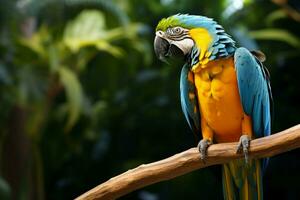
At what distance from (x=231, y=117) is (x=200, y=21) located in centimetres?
18

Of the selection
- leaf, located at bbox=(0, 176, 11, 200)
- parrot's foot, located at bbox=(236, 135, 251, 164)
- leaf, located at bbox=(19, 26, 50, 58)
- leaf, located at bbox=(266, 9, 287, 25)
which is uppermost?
leaf, located at bbox=(19, 26, 50, 58)

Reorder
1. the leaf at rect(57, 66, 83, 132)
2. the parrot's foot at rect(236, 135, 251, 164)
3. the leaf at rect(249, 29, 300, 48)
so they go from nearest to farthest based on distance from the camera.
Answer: the parrot's foot at rect(236, 135, 251, 164) < the leaf at rect(57, 66, 83, 132) < the leaf at rect(249, 29, 300, 48)

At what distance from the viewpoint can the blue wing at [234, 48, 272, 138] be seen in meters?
0.92

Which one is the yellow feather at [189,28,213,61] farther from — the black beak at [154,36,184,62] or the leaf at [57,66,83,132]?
the leaf at [57,66,83,132]

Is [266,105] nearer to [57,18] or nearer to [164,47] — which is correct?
[164,47]

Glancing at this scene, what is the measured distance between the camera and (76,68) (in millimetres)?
2402

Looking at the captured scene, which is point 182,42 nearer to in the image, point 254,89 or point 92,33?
point 254,89

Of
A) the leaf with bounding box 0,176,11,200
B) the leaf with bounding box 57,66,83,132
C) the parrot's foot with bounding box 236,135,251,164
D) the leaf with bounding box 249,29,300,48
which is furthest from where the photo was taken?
the leaf with bounding box 249,29,300,48

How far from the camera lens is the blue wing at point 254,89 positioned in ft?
3.01

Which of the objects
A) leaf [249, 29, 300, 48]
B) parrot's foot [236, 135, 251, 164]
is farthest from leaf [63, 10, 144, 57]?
parrot's foot [236, 135, 251, 164]

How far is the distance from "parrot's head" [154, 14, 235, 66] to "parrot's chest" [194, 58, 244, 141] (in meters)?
0.02

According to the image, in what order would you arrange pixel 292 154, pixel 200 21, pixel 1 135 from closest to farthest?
pixel 200 21 → pixel 292 154 → pixel 1 135

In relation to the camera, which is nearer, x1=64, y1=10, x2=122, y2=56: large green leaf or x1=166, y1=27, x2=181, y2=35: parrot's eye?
x1=166, y1=27, x2=181, y2=35: parrot's eye

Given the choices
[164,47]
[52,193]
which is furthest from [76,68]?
[164,47]
